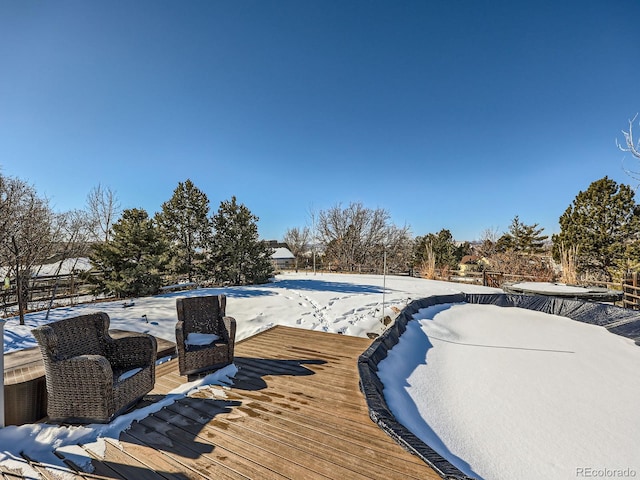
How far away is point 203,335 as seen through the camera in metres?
2.73

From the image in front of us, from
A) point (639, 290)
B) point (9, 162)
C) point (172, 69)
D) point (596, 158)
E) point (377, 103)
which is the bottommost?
point (639, 290)

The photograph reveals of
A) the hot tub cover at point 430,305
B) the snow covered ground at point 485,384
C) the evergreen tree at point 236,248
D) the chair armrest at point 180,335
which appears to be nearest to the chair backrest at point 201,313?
the chair armrest at point 180,335

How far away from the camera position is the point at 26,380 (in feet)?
5.85

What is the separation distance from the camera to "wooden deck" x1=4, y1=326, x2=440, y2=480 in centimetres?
141

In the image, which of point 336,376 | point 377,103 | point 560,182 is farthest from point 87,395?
point 560,182

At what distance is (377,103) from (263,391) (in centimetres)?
1027

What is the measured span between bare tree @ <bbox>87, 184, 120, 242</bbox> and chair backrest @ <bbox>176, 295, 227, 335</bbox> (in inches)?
537

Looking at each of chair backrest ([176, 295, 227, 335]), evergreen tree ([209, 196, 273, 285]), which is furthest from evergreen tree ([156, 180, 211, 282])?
chair backrest ([176, 295, 227, 335])

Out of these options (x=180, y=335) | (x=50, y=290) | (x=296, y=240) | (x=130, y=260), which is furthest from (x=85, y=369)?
(x=296, y=240)

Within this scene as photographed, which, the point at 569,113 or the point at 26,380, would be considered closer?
the point at 26,380

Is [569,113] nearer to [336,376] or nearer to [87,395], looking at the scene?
[336,376]

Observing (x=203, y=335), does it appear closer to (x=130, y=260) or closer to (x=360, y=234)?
(x=130, y=260)

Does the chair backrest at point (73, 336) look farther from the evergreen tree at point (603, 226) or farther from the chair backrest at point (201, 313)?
the evergreen tree at point (603, 226)

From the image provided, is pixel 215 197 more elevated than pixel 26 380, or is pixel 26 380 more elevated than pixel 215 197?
pixel 215 197
